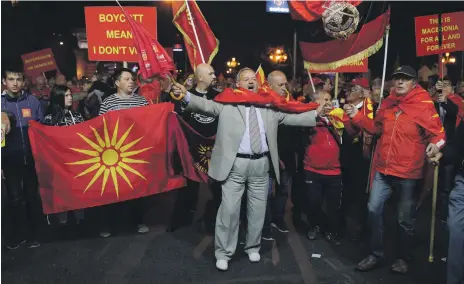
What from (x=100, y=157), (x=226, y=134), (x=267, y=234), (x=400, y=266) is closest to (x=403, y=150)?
(x=400, y=266)

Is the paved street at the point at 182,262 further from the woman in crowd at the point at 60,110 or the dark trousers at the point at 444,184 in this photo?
the woman in crowd at the point at 60,110

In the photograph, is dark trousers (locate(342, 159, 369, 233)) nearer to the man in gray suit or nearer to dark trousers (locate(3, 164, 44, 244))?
the man in gray suit

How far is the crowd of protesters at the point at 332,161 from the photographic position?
4195mm

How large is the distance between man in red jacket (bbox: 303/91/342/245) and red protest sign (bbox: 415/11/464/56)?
313cm

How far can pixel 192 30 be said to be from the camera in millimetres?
5457

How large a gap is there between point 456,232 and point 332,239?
1.84 meters

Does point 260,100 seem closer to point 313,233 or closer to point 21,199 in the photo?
point 313,233

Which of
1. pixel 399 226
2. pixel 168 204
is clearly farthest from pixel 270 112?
pixel 168 204

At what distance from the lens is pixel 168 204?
7.02m

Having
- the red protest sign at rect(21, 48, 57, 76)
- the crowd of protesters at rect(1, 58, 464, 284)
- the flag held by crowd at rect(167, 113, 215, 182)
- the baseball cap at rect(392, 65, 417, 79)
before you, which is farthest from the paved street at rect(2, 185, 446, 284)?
the red protest sign at rect(21, 48, 57, 76)

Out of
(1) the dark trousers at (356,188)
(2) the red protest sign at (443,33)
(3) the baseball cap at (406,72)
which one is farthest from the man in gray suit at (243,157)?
(2) the red protest sign at (443,33)

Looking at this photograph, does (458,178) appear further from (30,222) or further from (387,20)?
(30,222)

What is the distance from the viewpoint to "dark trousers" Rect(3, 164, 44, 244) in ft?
16.7

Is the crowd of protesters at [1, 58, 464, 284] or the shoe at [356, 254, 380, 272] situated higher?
the crowd of protesters at [1, 58, 464, 284]
